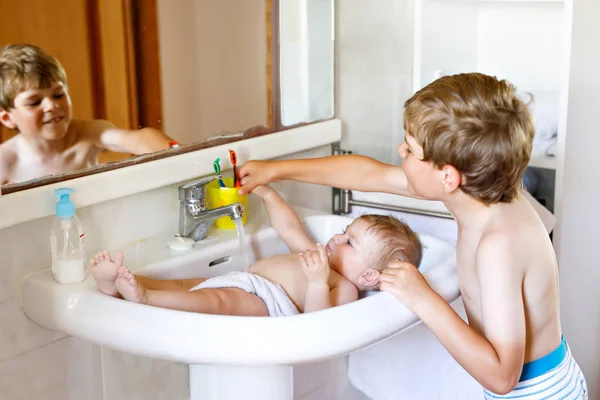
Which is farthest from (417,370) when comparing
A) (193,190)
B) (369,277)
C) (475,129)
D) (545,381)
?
(475,129)

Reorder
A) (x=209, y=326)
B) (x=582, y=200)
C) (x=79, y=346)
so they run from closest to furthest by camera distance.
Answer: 1. (x=209, y=326)
2. (x=79, y=346)
3. (x=582, y=200)

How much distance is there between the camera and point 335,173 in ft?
5.82

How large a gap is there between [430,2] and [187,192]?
2.73 ft

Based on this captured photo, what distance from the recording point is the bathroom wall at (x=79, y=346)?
1466 mm

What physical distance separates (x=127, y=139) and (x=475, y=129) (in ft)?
2.17

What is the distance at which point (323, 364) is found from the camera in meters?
2.17

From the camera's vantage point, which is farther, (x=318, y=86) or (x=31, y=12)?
(x=318, y=86)

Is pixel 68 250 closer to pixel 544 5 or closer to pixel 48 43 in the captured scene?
pixel 48 43

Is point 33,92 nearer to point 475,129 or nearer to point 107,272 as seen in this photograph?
point 107,272

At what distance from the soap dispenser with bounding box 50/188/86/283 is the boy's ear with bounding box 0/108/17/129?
5.3 inches

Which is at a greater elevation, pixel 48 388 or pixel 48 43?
pixel 48 43

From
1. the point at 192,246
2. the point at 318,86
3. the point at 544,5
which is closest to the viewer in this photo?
the point at 192,246

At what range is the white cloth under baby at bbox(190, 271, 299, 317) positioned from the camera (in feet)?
5.04

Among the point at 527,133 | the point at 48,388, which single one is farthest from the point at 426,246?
the point at 48,388
